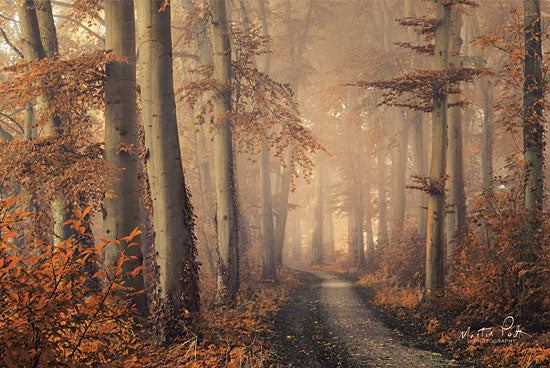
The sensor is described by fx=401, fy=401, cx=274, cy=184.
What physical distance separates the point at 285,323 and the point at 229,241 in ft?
9.16

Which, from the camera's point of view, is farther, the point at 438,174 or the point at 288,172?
the point at 288,172

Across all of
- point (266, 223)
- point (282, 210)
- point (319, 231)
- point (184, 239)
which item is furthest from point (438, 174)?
point (319, 231)

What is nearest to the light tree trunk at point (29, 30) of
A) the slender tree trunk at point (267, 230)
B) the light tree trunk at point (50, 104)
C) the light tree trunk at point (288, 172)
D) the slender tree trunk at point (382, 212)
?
the light tree trunk at point (50, 104)

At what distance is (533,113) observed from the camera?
28.7 ft

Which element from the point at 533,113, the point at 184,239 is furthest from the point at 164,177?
the point at 533,113

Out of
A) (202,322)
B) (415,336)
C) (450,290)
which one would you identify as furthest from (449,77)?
(202,322)

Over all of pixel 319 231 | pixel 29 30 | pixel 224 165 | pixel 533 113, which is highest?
pixel 29 30

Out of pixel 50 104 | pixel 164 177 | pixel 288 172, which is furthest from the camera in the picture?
pixel 288 172

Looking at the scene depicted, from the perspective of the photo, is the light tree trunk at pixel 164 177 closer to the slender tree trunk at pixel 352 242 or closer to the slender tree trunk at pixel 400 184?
the slender tree trunk at pixel 400 184

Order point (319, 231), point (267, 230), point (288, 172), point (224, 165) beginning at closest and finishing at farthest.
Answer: point (224, 165) → point (267, 230) → point (288, 172) → point (319, 231)

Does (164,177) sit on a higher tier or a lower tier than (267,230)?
higher

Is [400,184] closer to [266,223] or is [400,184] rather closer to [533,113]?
[266,223]

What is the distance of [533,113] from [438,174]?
2.51 meters

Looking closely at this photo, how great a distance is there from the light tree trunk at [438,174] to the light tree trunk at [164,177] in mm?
6534
